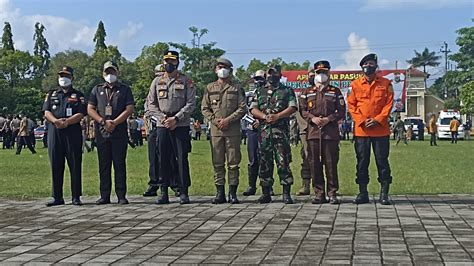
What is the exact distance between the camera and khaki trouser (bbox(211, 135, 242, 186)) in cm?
1063

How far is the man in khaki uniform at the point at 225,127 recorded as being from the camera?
1063cm

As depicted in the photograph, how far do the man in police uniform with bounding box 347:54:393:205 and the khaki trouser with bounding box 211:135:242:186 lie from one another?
1695 millimetres

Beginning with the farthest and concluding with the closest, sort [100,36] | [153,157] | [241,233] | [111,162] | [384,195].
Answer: [100,36] < [153,157] < [111,162] < [384,195] < [241,233]

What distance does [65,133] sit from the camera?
35.6 ft

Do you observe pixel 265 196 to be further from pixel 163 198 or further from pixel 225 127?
pixel 163 198

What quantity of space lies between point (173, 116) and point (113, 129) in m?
0.89

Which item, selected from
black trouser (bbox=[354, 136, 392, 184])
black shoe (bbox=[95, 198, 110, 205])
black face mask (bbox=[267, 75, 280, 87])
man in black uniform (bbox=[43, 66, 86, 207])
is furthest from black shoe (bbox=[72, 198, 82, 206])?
black trouser (bbox=[354, 136, 392, 184])

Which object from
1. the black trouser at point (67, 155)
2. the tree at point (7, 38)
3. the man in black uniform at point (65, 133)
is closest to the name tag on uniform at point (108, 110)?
the man in black uniform at point (65, 133)

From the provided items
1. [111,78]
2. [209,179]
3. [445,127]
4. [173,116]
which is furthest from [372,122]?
→ [445,127]

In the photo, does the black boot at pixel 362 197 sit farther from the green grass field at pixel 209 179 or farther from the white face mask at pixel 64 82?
the white face mask at pixel 64 82

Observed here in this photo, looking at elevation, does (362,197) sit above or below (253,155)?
below

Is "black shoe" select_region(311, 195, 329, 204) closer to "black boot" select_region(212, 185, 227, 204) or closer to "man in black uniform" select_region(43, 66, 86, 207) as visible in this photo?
"black boot" select_region(212, 185, 227, 204)

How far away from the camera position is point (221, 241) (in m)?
7.46

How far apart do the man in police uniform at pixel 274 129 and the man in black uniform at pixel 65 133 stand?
A: 8.44 feet
